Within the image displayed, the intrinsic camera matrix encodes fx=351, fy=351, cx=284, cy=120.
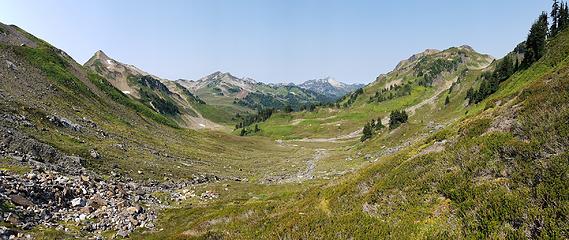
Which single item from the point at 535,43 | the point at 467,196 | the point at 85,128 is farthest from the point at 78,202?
the point at 535,43

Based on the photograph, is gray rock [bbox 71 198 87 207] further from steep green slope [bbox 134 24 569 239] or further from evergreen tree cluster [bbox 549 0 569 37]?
evergreen tree cluster [bbox 549 0 569 37]

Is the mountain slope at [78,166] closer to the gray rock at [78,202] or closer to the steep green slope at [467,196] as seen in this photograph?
the gray rock at [78,202]

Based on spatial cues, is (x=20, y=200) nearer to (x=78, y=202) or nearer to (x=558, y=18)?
(x=78, y=202)

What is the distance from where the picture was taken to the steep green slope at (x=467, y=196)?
11.8 m

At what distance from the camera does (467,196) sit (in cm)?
1449

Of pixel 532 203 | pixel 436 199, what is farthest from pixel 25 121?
pixel 532 203

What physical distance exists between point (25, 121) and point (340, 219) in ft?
171

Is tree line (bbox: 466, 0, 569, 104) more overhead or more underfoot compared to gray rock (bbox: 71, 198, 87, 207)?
more overhead

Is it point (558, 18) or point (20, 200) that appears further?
point (558, 18)

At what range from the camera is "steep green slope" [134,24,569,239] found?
38.6ft

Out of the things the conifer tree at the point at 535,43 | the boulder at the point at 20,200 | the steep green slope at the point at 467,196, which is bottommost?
the steep green slope at the point at 467,196

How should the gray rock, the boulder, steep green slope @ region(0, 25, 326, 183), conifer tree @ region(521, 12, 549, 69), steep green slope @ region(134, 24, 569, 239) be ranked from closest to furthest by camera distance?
steep green slope @ region(134, 24, 569, 239)
the boulder
the gray rock
steep green slope @ region(0, 25, 326, 183)
conifer tree @ region(521, 12, 549, 69)

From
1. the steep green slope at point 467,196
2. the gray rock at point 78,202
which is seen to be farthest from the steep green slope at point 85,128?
the steep green slope at point 467,196

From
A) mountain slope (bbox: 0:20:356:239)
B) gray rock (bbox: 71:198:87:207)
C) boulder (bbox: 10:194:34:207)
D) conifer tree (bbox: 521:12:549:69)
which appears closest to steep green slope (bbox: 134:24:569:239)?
mountain slope (bbox: 0:20:356:239)
